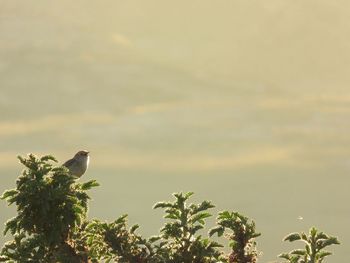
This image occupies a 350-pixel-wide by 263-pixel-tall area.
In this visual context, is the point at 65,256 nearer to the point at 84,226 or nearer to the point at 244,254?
the point at 84,226

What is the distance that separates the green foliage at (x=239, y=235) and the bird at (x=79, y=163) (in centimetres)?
1110

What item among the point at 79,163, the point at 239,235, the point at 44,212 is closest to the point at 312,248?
the point at 239,235

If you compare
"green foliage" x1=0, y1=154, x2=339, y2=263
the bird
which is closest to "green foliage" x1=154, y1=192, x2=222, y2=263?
"green foliage" x1=0, y1=154, x2=339, y2=263

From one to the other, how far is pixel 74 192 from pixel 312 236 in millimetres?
7088

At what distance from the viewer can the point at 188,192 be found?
1784 cm

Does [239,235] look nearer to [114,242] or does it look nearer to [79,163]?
[114,242]

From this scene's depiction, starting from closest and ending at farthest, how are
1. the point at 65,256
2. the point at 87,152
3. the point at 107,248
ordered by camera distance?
the point at 65,256, the point at 107,248, the point at 87,152

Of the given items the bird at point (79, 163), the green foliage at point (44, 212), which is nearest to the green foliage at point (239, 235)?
the green foliage at point (44, 212)

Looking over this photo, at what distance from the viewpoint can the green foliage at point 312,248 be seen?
17.9 metres

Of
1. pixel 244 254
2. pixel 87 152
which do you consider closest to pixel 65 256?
pixel 244 254

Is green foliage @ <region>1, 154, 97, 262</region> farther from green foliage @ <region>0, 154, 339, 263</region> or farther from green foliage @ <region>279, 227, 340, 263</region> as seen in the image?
green foliage @ <region>279, 227, 340, 263</region>

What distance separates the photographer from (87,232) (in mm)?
17203

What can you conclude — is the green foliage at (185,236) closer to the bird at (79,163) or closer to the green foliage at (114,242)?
the green foliage at (114,242)

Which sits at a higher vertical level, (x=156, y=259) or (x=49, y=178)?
(x=49, y=178)
